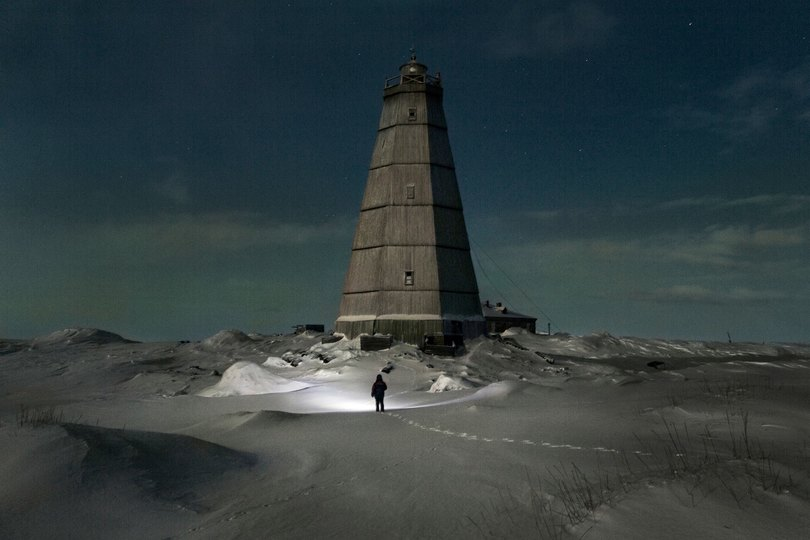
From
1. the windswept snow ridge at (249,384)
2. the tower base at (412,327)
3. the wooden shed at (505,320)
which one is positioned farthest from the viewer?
the wooden shed at (505,320)

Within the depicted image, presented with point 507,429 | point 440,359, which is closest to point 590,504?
point 507,429

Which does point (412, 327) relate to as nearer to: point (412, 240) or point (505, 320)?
point (412, 240)

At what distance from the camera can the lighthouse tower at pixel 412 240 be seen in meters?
34.6

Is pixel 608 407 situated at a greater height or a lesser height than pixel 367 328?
lesser

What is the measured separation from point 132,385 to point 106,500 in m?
22.1

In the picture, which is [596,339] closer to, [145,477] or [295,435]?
[295,435]

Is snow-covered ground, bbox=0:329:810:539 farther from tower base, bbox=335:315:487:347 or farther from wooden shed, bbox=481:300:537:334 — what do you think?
wooden shed, bbox=481:300:537:334

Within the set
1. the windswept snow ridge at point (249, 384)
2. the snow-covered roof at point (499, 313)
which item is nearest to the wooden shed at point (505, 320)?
the snow-covered roof at point (499, 313)

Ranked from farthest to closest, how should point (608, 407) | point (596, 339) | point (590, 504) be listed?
point (596, 339) < point (608, 407) < point (590, 504)

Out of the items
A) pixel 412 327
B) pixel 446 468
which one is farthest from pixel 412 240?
pixel 446 468

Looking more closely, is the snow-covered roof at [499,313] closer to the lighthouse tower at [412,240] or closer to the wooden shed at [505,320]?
the wooden shed at [505,320]

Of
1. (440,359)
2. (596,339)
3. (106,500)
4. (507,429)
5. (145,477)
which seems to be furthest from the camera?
(596,339)

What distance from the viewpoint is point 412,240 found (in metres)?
35.1

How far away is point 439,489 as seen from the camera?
8594mm
